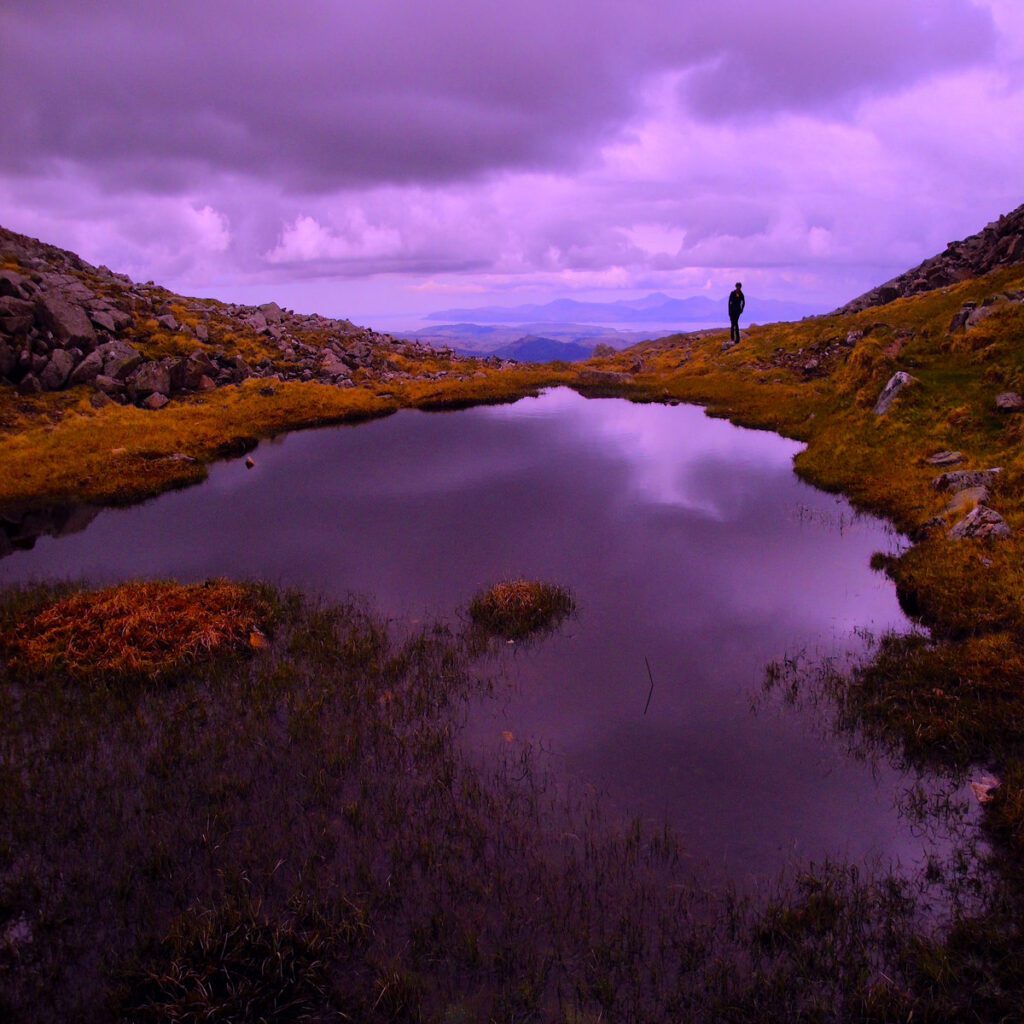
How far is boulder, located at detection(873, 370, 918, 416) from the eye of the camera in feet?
104

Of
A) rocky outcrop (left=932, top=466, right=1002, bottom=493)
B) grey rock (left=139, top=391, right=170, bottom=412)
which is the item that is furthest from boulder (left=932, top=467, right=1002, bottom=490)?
grey rock (left=139, top=391, right=170, bottom=412)

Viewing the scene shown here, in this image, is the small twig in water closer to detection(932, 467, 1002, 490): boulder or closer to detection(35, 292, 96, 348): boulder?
detection(932, 467, 1002, 490): boulder

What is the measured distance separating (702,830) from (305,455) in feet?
109

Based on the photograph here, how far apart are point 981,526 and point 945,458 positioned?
27.3 ft

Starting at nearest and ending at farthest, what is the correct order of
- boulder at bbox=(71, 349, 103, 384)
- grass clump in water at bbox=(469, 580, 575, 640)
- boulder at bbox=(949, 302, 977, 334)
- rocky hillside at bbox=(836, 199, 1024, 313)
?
grass clump in water at bbox=(469, 580, 575, 640), boulder at bbox=(949, 302, 977, 334), boulder at bbox=(71, 349, 103, 384), rocky hillside at bbox=(836, 199, 1024, 313)

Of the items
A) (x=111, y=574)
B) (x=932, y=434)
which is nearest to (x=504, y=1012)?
(x=111, y=574)

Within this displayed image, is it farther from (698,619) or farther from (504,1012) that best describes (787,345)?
(504,1012)

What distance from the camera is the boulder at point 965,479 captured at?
2225cm

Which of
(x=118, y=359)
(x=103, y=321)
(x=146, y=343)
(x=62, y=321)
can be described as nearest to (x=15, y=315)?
(x=62, y=321)

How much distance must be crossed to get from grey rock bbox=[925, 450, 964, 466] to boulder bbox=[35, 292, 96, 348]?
5568cm

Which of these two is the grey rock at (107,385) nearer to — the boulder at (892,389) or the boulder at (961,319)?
the boulder at (892,389)

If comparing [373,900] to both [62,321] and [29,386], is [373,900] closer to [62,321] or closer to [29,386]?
[29,386]

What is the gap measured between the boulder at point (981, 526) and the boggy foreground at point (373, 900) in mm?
13417

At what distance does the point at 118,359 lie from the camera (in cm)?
4609
